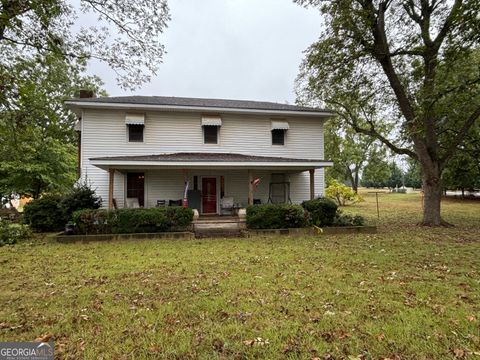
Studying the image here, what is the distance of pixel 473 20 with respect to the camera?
7.34m

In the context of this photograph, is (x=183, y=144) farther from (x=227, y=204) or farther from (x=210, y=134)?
(x=227, y=204)

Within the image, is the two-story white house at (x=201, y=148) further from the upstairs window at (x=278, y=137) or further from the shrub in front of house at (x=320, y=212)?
the shrub in front of house at (x=320, y=212)

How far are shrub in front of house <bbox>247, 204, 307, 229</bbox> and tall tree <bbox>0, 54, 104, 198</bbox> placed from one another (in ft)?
22.8

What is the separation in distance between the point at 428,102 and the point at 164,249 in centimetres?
1010

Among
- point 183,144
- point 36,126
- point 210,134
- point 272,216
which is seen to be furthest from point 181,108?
point 36,126

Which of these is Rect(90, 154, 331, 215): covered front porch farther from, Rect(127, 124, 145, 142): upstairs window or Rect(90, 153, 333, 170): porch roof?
Rect(127, 124, 145, 142): upstairs window

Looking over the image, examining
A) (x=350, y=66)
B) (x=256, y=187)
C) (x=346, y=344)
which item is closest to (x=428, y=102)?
(x=350, y=66)

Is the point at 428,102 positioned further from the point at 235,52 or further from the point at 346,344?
the point at 235,52

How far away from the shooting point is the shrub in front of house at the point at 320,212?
444 inches

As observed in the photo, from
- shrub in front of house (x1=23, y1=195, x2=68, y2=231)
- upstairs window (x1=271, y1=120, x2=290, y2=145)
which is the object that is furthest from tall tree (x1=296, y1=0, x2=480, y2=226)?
shrub in front of house (x1=23, y1=195, x2=68, y2=231)

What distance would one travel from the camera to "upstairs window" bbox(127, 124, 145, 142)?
13.8 metres

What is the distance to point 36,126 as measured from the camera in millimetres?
6086

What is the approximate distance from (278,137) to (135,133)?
754cm

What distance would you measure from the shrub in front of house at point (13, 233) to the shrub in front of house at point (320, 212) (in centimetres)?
1066
